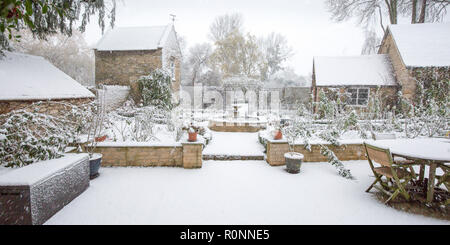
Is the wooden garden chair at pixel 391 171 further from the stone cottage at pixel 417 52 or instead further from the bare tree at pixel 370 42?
the bare tree at pixel 370 42

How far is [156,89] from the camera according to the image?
12422mm

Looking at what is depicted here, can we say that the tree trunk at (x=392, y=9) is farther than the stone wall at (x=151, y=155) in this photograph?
Yes

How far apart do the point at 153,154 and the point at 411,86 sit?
15.3 meters

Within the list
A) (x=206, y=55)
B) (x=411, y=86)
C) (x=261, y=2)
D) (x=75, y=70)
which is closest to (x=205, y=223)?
(x=261, y=2)

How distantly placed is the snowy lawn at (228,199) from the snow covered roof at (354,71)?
10.6 metres

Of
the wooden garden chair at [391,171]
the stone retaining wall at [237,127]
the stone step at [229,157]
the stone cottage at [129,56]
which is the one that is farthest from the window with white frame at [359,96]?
the stone cottage at [129,56]

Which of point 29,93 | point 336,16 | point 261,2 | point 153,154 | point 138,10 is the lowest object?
point 153,154

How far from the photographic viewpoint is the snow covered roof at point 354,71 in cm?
1366

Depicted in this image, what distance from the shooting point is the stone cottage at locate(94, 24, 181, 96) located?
45.1 feet

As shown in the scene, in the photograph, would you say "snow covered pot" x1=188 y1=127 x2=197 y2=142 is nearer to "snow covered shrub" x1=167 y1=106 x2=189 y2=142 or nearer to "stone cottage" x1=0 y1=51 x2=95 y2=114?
"snow covered shrub" x1=167 y1=106 x2=189 y2=142

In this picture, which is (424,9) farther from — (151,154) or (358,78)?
(151,154)

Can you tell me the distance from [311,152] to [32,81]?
8.51m
